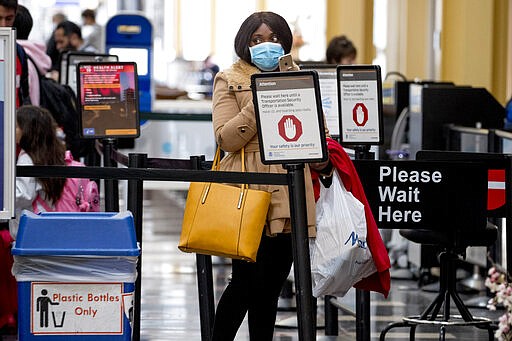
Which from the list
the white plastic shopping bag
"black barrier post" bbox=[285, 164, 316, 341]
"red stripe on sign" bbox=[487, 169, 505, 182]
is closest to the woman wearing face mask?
the white plastic shopping bag

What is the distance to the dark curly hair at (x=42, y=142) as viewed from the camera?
6.84 metres

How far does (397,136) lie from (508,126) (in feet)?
3.32

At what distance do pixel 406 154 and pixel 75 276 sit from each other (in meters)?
5.71

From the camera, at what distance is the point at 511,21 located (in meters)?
16.2

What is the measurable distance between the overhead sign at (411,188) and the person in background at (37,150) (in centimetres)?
161

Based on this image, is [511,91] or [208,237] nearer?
[208,237]

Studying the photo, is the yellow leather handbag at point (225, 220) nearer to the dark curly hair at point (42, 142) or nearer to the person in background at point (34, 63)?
the dark curly hair at point (42, 142)

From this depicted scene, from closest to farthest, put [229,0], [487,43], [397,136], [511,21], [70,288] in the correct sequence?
[70,288] → [397,136] → [487,43] → [511,21] → [229,0]

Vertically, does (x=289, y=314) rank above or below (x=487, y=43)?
below

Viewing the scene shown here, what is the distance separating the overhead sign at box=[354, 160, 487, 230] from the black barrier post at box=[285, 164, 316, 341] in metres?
1.37

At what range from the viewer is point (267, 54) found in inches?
202

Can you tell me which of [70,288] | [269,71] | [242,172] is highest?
[269,71]

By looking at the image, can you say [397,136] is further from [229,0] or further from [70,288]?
[229,0]

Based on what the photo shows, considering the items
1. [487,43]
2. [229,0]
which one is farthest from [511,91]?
[229,0]
